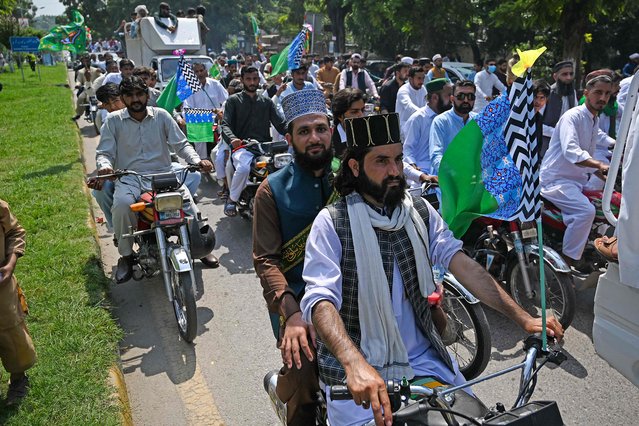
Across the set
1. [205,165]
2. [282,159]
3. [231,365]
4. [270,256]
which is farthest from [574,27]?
[270,256]

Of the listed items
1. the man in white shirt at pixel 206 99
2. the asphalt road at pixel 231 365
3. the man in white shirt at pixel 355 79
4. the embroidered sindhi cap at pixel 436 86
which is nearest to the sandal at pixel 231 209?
the asphalt road at pixel 231 365

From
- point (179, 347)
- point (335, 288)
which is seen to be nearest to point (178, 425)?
point (179, 347)

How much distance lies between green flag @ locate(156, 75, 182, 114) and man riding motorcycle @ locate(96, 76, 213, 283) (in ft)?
8.85

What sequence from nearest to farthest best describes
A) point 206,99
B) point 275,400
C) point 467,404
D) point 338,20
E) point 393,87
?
1. point 467,404
2. point 275,400
3. point 206,99
4. point 393,87
5. point 338,20

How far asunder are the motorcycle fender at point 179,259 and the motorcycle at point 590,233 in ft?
10.8

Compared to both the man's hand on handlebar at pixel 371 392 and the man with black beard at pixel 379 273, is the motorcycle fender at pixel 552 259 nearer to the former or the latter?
the man with black beard at pixel 379 273

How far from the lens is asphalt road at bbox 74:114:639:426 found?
3.86 meters

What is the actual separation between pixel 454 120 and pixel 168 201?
2777 millimetres

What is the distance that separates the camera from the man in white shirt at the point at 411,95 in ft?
31.4

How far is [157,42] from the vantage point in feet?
58.5

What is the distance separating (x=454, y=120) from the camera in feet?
18.3

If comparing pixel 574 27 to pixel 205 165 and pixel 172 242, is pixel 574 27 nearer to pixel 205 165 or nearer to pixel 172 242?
pixel 205 165

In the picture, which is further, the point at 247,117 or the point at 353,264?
the point at 247,117

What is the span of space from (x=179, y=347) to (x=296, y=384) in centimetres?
227
